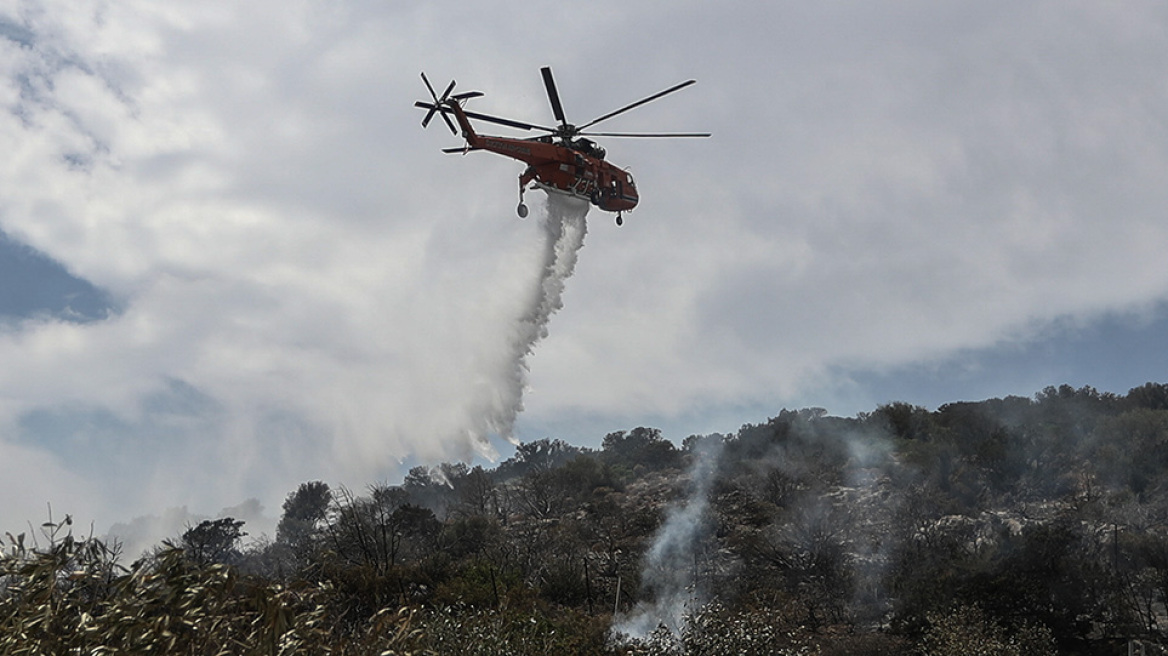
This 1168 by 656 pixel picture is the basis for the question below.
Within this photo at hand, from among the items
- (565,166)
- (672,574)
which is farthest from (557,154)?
(672,574)

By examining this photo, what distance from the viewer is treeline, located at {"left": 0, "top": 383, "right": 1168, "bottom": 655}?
9758 millimetres

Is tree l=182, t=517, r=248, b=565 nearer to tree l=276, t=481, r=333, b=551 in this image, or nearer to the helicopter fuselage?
tree l=276, t=481, r=333, b=551

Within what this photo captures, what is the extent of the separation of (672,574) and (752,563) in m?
4.36

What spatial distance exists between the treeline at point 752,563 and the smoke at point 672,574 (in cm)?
34

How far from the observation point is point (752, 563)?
147 ft

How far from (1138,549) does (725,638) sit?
25398 millimetres

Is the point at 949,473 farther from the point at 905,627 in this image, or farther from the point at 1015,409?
the point at 905,627

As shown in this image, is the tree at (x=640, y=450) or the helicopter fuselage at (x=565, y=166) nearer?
the helicopter fuselage at (x=565, y=166)

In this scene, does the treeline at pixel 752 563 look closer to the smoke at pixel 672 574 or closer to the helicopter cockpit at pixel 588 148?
the smoke at pixel 672 574

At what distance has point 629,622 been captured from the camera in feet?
108

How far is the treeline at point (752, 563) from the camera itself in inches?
384

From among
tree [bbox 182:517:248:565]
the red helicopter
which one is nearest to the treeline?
tree [bbox 182:517:248:565]

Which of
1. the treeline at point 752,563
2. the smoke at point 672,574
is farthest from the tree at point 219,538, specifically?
the smoke at point 672,574

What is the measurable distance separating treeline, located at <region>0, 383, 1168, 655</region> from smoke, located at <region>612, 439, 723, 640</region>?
0.34m
